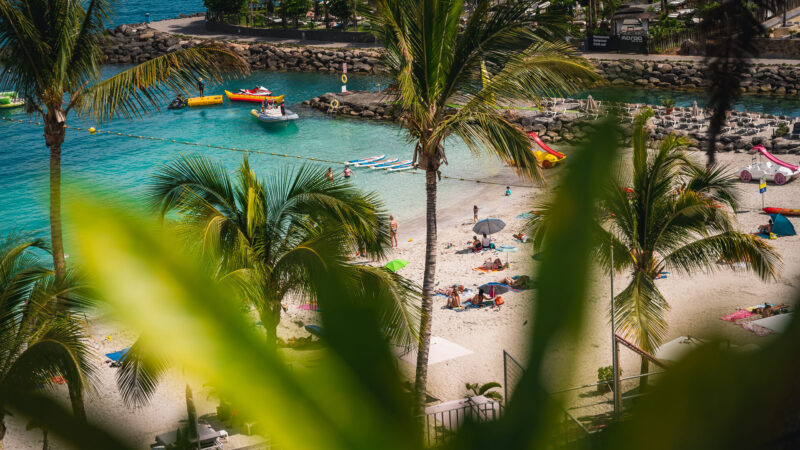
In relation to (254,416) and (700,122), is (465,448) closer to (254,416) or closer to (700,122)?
(254,416)

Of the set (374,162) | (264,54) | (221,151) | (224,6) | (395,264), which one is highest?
(224,6)

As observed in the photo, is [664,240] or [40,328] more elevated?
[40,328]

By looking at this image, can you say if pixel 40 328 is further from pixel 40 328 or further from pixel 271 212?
pixel 271 212

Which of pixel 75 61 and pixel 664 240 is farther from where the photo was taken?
pixel 664 240

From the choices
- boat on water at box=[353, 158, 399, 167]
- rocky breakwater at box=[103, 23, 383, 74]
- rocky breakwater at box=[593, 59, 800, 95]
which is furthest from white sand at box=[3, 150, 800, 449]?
rocky breakwater at box=[103, 23, 383, 74]

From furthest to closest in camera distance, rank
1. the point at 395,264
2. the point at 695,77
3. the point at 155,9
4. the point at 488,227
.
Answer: the point at 155,9, the point at 695,77, the point at 488,227, the point at 395,264

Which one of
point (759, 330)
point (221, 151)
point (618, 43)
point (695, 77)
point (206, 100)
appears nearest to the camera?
point (759, 330)

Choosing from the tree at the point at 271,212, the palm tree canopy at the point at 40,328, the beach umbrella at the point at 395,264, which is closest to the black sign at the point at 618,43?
the beach umbrella at the point at 395,264

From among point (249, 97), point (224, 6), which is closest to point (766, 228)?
point (249, 97)
